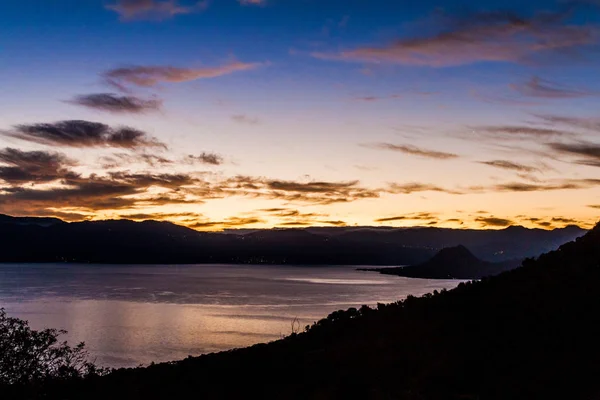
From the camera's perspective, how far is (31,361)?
29.5m

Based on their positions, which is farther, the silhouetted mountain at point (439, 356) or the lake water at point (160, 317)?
the lake water at point (160, 317)

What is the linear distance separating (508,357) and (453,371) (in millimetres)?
2156

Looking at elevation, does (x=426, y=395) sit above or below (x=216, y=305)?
above

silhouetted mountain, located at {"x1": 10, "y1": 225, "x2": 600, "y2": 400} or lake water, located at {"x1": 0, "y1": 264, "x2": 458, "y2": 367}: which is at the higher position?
silhouetted mountain, located at {"x1": 10, "y1": 225, "x2": 600, "y2": 400}

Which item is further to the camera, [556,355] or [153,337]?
[153,337]

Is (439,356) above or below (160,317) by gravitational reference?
above

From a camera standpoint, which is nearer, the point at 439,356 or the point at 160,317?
the point at 439,356

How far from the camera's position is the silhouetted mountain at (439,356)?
1756 centimetres

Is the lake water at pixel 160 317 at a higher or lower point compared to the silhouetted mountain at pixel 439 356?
lower

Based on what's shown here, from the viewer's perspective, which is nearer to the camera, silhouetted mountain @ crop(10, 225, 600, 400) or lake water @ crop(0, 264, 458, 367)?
silhouetted mountain @ crop(10, 225, 600, 400)

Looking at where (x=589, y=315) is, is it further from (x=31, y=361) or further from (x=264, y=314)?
(x=264, y=314)

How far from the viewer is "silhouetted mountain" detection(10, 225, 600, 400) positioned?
17.6 m

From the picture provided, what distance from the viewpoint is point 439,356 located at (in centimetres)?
2078

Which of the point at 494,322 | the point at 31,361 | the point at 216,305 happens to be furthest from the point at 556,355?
the point at 216,305
